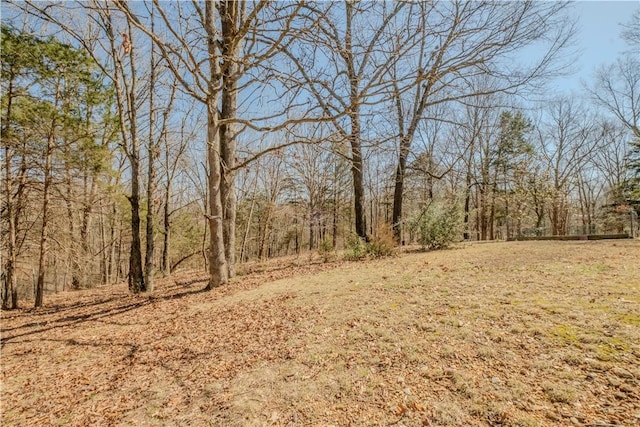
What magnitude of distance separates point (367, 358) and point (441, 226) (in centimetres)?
682

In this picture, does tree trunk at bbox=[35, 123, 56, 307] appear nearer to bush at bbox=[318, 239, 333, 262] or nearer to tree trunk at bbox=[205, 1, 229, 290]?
tree trunk at bbox=[205, 1, 229, 290]

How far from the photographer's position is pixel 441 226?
857 centimetres

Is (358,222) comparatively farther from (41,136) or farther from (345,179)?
(345,179)

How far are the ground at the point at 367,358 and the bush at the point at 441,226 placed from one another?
3580 millimetres

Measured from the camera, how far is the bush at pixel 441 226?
28.0 feet

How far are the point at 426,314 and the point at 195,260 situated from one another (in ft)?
67.7

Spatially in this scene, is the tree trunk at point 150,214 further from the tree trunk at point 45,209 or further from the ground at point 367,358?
the ground at point 367,358

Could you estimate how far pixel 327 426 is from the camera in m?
1.96

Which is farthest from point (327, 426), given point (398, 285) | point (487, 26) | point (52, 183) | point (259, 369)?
point (52, 183)

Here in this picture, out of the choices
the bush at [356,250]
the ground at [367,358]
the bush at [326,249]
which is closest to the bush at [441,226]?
the bush at [356,250]

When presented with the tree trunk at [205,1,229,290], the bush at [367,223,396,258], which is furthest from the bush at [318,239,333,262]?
the tree trunk at [205,1,229,290]

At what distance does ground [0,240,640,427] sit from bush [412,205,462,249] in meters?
3.58

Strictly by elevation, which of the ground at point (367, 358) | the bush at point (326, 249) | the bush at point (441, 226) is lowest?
the ground at point (367, 358)

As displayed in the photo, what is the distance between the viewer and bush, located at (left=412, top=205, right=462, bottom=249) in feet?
28.0
